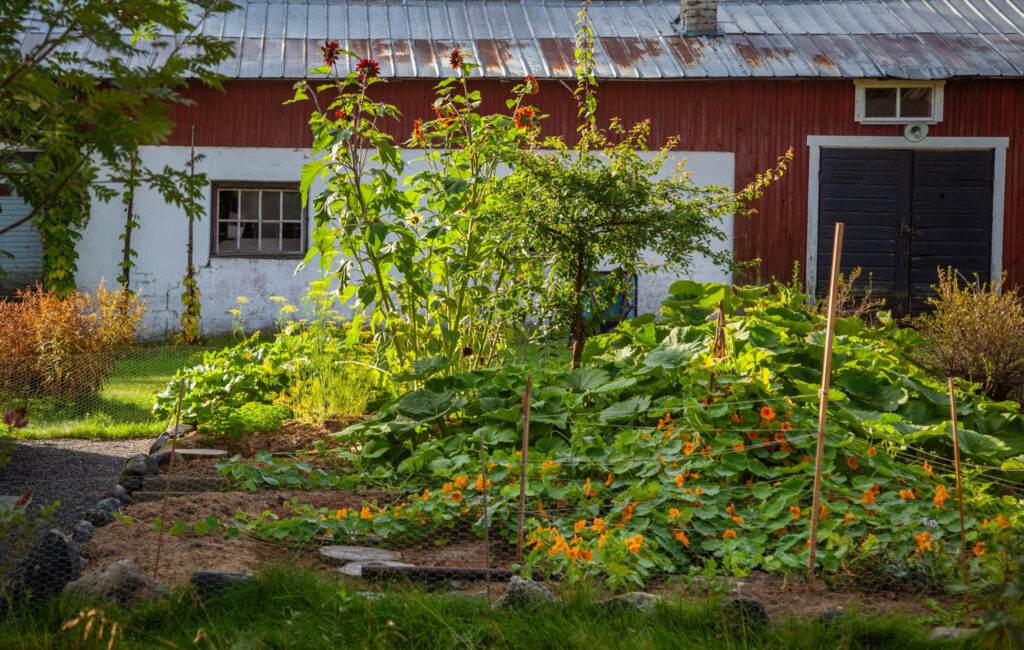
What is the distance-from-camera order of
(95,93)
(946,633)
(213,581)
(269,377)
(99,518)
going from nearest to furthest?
(95,93) → (946,633) → (213,581) → (99,518) → (269,377)


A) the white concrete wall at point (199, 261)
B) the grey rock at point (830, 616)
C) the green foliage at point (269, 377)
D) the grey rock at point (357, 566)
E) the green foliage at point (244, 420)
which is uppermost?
the white concrete wall at point (199, 261)

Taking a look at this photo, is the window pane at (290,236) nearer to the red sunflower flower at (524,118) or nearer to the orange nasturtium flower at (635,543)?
the red sunflower flower at (524,118)

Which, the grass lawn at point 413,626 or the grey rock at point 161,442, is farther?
the grey rock at point 161,442

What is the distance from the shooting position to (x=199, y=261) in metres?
11.2

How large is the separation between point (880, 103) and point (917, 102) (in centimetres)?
42

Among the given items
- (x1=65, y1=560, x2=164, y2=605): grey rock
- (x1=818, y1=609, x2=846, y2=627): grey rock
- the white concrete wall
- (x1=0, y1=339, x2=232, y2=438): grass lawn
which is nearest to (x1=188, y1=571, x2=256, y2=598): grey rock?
(x1=65, y1=560, x2=164, y2=605): grey rock

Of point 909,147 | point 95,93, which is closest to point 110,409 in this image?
point 95,93

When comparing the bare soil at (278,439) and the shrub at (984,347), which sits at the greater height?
the shrub at (984,347)

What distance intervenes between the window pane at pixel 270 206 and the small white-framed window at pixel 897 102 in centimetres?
681

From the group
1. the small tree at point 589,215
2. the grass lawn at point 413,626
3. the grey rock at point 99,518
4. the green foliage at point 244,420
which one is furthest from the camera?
the green foliage at point 244,420

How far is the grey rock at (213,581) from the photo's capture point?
10.2ft

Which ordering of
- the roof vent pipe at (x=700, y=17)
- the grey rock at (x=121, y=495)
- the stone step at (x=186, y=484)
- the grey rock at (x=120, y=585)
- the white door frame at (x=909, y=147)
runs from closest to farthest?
1. the grey rock at (x=120, y=585)
2. the grey rock at (x=121, y=495)
3. the stone step at (x=186, y=484)
4. the white door frame at (x=909, y=147)
5. the roof vent pipe at (x=700, y=17)

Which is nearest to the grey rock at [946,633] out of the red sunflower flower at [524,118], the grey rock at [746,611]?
the grey rock at [746,611]

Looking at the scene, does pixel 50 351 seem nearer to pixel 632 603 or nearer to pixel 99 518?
pixel 99 518
